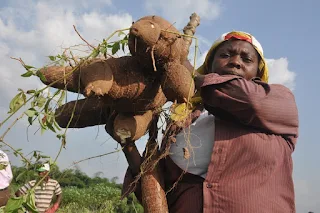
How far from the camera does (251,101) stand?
1342 mm

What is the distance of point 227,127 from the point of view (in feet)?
4.73

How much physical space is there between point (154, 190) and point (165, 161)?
0.42 feet

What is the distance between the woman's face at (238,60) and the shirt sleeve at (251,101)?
148mm

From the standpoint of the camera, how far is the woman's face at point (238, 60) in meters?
1.56

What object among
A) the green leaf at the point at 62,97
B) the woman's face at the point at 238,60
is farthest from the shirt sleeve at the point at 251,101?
the green leaf at the point at 62,97

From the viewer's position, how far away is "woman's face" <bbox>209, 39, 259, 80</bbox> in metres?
1.56

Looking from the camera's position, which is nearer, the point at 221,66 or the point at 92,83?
the point at 92,83

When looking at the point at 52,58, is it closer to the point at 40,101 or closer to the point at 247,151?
the point at 40,101

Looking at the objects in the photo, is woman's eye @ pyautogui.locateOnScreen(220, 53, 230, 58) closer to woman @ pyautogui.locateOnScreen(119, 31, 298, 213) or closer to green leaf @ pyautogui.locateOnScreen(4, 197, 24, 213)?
woman @ pyautogui.locateOnScreen(119, 31, 298, 213)

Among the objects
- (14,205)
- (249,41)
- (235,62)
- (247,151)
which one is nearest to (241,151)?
(247,151)

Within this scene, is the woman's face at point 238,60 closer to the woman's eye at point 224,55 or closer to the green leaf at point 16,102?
the woman's eye at point 224,55

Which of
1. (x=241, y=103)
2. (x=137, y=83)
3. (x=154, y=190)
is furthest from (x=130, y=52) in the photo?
(x=154, y=190)

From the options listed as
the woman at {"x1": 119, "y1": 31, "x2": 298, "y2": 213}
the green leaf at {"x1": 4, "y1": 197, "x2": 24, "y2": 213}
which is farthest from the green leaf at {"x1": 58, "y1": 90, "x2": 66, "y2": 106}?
the woman at {"x1": 119, "y1": 31, "x2": 298, "y2": 213}

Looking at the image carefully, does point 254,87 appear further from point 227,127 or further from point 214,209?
point 214,209
